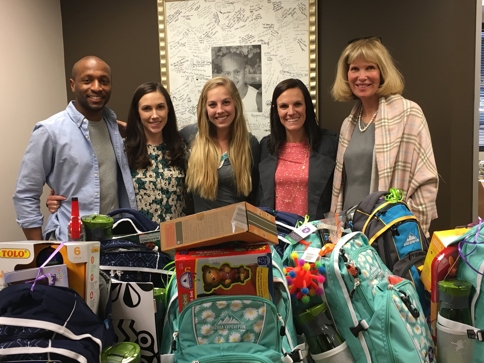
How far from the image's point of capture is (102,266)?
1.21m

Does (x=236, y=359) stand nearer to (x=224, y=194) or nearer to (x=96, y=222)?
(x=96, y=222)

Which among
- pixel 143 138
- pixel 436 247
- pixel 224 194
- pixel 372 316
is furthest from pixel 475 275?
pixel 143 138

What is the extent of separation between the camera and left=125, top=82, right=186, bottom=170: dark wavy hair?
7.01 ft

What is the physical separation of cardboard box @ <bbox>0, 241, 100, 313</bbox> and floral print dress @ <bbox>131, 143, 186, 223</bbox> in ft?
3.68

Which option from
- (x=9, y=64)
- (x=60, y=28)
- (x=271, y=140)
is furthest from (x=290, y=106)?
(x=60, y=28)

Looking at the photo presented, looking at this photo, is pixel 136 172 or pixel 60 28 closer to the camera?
pixel 136 172

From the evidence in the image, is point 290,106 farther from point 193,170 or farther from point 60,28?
point 60,28

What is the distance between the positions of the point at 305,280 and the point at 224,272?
22 centimetres

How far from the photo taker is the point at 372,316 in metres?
1.11

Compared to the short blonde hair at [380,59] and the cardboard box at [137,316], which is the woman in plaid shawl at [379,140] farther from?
the cardboard box at [137,316]

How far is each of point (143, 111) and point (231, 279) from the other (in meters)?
1.35

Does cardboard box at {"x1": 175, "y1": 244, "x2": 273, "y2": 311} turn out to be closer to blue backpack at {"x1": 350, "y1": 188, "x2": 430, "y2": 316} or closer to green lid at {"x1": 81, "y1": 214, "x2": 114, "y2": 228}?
green lid at {"x1": 81, "y1": 214, "x2": 114, "y2": 228}

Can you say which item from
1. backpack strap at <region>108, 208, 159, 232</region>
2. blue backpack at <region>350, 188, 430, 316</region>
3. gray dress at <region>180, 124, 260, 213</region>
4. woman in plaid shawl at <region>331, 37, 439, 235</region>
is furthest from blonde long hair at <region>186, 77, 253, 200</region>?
blue backpack at <region>350, 188, 430, 316</region>
